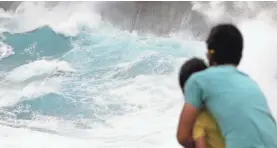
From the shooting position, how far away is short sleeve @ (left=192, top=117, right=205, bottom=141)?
3.83 feet

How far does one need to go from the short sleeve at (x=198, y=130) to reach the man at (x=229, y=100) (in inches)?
0.5

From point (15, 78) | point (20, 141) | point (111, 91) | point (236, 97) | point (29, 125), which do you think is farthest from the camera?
point (15, 78)

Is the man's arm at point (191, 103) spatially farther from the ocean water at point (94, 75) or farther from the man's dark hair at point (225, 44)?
the ocean water at point (94, 75)

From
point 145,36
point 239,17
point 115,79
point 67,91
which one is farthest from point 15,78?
point 239,17

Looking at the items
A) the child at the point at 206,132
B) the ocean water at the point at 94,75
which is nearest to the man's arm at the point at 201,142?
the child at the point at 206,132

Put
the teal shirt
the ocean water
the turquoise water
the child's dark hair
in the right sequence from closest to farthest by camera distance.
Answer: the teal shirt
the child's dark hair
the ocean water
the turquoise water

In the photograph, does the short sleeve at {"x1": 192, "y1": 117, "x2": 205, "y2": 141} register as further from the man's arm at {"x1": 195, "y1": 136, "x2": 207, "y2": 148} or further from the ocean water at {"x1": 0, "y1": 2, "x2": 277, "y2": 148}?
the ocean water at {"x1": 0, "y1": 2, "x2": 277, "y2": 148}

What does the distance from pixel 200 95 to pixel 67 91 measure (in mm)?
3137

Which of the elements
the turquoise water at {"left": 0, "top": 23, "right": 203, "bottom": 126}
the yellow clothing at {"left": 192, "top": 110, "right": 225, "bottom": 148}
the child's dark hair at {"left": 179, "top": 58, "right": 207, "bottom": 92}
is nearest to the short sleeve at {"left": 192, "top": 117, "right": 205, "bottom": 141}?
the yellow clothing at {"left": 192, "top": 110, "right": 225, "bottom": 148}

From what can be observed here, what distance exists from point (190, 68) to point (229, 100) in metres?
0.16

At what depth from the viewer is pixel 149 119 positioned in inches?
150

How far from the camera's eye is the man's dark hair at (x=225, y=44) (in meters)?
1.20

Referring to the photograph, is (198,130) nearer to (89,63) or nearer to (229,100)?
(229,100)

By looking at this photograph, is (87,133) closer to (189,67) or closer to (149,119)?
(149,119)
